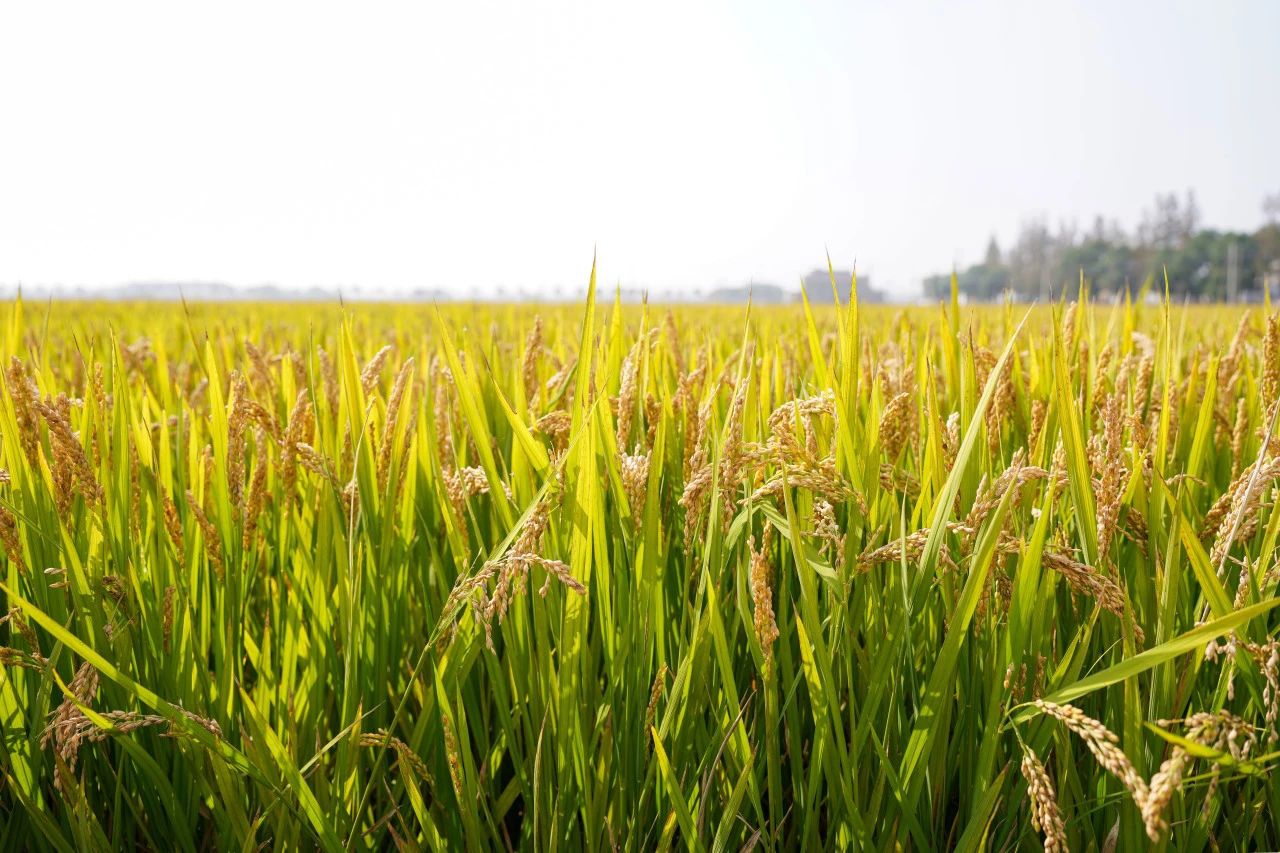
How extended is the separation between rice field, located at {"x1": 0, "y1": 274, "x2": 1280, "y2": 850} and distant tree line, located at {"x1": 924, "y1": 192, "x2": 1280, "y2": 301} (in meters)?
68.2

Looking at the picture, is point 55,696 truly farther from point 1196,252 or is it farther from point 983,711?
point 1196,252

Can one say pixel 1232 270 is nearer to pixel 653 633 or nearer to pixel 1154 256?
pixel 1154 256

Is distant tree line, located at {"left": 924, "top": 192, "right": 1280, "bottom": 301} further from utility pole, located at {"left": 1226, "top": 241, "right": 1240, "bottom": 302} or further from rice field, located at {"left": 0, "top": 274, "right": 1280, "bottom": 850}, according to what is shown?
rice field, located at {"left": 0, "top": 274, "right": 1280, "bottom": 850}

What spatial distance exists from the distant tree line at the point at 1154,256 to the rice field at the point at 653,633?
68172mm

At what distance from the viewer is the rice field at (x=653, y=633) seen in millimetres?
873

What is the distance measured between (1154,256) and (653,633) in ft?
329

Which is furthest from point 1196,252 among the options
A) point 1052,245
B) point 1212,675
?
point 1212,675

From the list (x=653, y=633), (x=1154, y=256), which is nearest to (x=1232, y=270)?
(x=1154, y=256)

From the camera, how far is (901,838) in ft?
3.04

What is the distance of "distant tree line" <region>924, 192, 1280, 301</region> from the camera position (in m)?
79.3

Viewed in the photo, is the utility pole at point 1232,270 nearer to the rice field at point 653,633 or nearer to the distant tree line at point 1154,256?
the distant tree line at point 1154,256

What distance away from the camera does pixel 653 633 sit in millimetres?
1052

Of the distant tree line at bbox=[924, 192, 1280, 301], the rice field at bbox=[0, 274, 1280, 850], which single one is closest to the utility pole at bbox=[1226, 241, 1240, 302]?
the distant tree line at bbox=[924, 192, 1280, 301]

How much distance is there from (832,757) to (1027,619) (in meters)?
0.25
